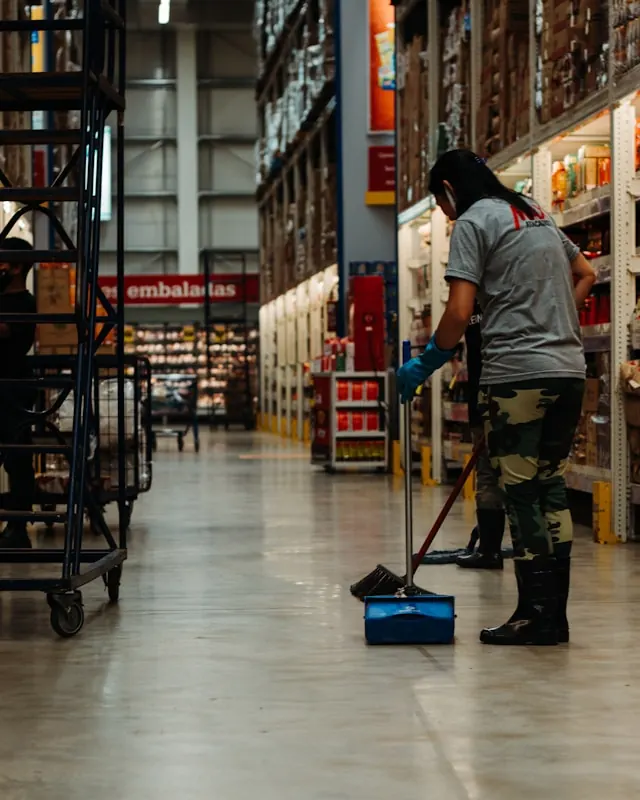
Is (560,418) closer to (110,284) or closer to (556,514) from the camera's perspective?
(556,514)

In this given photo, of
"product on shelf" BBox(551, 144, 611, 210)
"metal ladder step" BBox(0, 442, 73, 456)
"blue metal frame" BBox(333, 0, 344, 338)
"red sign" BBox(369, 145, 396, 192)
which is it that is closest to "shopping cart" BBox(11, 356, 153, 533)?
"metal ladder step" BBox(0, 442, 73, 456)

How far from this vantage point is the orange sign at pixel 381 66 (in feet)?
53.9

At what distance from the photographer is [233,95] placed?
37.2 metres

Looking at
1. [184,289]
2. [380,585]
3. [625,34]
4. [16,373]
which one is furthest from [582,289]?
[184,289]

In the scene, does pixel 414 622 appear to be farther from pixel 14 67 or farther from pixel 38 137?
pixel 14 67

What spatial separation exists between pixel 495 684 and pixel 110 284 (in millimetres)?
29525

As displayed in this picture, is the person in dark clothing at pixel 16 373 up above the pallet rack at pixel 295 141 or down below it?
below

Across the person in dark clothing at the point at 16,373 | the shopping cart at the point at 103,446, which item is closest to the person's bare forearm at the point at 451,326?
the shopping cart at the point at 103,446

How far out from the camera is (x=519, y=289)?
4.57 metres

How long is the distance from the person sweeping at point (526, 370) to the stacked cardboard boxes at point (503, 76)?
468cm

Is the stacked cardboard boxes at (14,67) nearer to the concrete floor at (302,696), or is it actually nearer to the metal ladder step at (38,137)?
the metal ladder step at (38,137)

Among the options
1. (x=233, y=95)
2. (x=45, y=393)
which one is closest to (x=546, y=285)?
(x=45, y=393)

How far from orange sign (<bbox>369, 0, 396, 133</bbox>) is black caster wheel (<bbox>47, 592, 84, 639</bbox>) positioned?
12.3 meters

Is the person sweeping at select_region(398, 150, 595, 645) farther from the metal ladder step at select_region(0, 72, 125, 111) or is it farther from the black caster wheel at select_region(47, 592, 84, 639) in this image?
the metal ladder step at select_region(0, 72, 125, 111)
